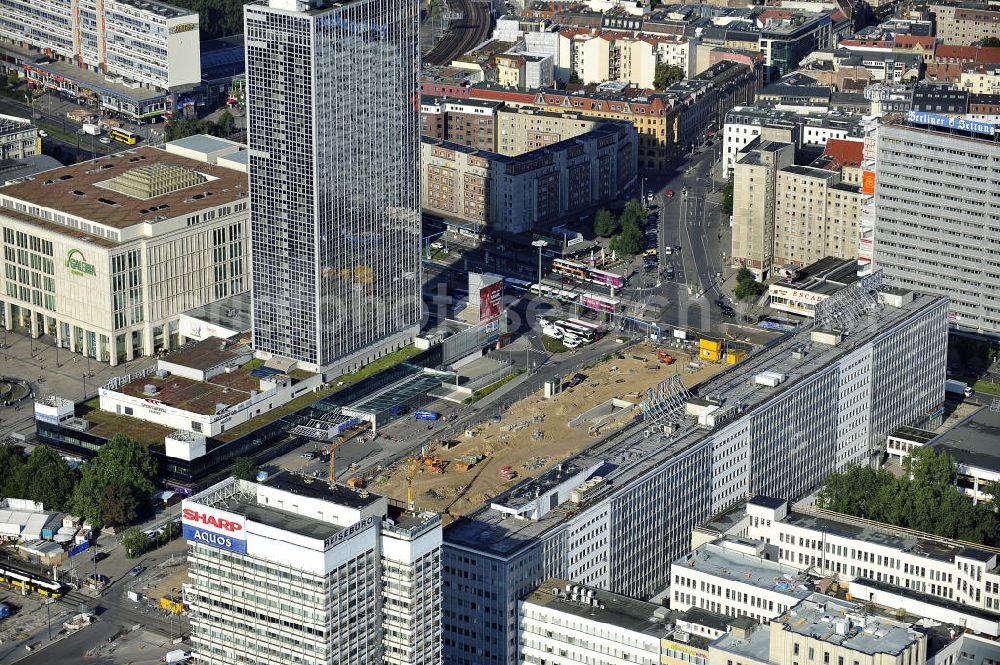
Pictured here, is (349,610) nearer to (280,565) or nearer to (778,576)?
(280,565)

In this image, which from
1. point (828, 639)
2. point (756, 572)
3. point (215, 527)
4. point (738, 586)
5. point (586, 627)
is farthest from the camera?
point (756, 572)

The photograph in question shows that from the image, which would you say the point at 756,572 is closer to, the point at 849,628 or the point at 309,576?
the point at 849,628

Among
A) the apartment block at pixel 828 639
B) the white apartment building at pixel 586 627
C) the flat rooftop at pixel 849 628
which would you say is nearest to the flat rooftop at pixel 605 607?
the white apartment building at pixel 586 627

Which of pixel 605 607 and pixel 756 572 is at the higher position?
pixel 605 607

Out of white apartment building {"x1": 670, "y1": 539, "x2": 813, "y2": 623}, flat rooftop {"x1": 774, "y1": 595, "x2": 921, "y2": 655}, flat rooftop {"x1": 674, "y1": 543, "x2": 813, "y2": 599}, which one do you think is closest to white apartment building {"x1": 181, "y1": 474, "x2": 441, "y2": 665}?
flat rooftop {"x1": 774, "y1": 595, "x2": 921, "y2": 655}

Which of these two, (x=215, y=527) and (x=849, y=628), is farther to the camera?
(x=849, y=628)

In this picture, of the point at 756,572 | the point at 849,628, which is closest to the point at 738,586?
the point at 756,572

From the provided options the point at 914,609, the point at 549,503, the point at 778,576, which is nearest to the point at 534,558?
the point at 549,503
